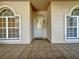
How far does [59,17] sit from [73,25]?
45.4 inches

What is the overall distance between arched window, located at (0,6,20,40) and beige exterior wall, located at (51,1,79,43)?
2.42 metres

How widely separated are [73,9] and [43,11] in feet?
16.8

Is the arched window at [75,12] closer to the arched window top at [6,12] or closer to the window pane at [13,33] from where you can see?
the window pane at [13,33]

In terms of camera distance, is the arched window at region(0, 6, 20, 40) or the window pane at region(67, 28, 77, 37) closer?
the arched window at region(0, 6, 20, 40)

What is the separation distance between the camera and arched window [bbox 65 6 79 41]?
949 centimetres

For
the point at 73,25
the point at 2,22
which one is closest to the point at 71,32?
the point at 73,25

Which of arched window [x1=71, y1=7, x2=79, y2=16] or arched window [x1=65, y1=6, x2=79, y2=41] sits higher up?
arched window [x1=71, y1=7, x2=79, y2=16]

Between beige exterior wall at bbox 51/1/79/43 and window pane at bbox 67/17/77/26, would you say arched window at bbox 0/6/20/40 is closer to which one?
beige exterior wall at bbox 51/1/79/43

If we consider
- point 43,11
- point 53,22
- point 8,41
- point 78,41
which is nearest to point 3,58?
point 8,41

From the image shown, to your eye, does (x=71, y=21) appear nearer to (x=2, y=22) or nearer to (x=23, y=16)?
(x=23, y=16)

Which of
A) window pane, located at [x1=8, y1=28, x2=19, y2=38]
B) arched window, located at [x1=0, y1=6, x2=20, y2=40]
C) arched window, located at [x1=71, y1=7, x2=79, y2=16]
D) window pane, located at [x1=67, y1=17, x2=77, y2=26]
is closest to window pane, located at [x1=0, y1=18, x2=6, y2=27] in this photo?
arched window, located at [x1=0, y1=6, x2=20, y2=40]

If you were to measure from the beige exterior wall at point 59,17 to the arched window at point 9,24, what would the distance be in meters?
2.42

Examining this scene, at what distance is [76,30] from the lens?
9570 mm

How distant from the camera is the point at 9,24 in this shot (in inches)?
373
